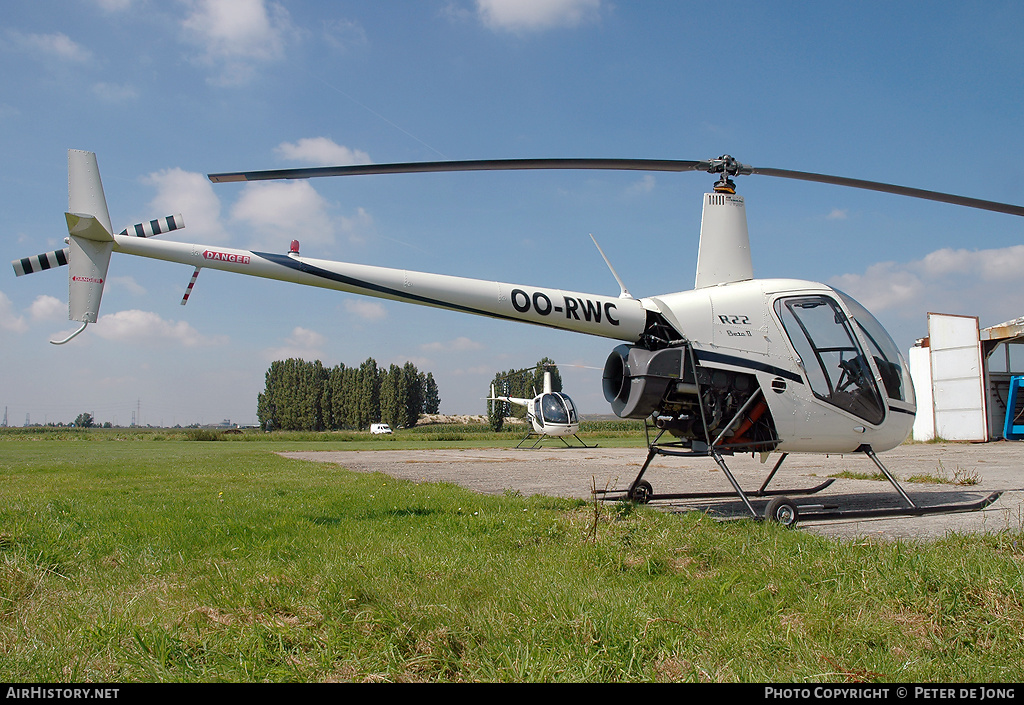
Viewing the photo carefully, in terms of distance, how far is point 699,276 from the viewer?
7.57 m

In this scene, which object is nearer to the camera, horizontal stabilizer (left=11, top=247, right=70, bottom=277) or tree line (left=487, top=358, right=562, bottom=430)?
horizontal stabilizer (left=11, top=247, right=70, bottom=277)

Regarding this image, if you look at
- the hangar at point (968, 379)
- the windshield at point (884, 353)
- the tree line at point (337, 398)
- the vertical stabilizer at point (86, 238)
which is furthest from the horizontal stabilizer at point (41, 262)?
the tree line at point (337, 398)

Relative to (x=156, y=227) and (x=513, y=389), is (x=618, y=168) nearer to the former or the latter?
(x=156, y=227)

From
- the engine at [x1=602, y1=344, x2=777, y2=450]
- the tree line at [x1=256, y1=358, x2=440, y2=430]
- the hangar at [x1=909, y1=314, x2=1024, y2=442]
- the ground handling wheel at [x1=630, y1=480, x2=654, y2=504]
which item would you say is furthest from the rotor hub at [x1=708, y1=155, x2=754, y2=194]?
the tree line at [x1=256, y1=358, x2=440, y2=430]

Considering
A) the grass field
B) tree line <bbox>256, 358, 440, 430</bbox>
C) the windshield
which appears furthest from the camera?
tree line <bbox>256, 358, 440, 430</bbox>

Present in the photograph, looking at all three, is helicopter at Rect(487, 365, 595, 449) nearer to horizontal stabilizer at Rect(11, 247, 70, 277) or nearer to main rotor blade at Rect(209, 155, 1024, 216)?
main rotor blade at Rect(209, 155, 1024, 216)

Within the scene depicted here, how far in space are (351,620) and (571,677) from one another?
1192 millimetres

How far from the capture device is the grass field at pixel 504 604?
2570mm

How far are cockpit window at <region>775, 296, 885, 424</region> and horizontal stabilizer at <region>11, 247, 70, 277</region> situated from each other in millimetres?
7436

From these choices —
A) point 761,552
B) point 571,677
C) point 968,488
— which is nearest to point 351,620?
point 571,677

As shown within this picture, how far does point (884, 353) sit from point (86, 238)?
8.82 m

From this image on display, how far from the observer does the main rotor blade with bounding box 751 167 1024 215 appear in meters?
7.09

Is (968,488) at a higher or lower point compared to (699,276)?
lower
